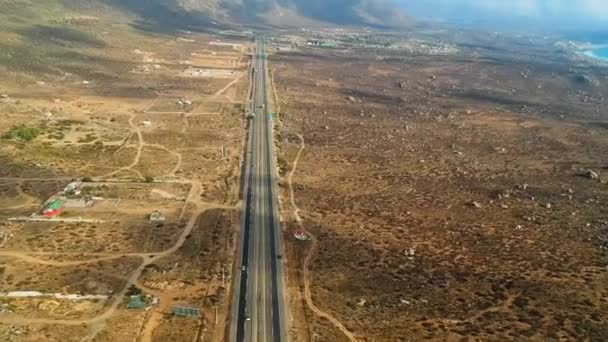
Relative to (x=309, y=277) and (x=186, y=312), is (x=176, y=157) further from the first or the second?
(x=186, y=312)

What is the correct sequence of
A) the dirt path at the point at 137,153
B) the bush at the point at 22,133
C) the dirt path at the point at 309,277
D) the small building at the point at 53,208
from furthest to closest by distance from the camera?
the bush at the point at 22,133 < the dirt path at the point at 137,153 < the small building at the point at 53,208 < the dirt path at the point at 309,277

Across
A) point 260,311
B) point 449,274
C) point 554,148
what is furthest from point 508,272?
point 554,148

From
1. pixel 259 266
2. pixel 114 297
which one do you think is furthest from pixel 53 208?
pixel 259 266

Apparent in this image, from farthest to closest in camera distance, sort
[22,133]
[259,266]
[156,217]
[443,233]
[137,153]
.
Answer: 1. [137,153]
2. [22,133]
3. [443,233]
4. [156,217]
5. [259,266]

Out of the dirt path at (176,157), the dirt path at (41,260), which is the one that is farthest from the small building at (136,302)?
the dirt path at (176,157)

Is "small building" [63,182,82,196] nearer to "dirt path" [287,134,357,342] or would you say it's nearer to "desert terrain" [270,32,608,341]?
"desert terrain" [270,32,608,341]

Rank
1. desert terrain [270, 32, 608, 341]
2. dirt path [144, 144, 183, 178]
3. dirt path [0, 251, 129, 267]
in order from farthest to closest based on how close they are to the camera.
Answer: dirt path [144, 144, 183, 178], dirt path [0, 251, 129, 267], desert terrain [270, 32, 608, 341]

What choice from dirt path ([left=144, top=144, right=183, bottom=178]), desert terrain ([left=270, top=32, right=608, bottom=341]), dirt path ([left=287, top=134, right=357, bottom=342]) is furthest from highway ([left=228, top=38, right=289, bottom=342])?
dirt path ([left=144, top=144, right=183, bottom=178])

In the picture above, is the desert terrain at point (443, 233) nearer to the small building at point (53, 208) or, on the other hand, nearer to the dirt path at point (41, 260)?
the dirt path at point (41, 260)

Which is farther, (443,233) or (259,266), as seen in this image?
(443,233)
